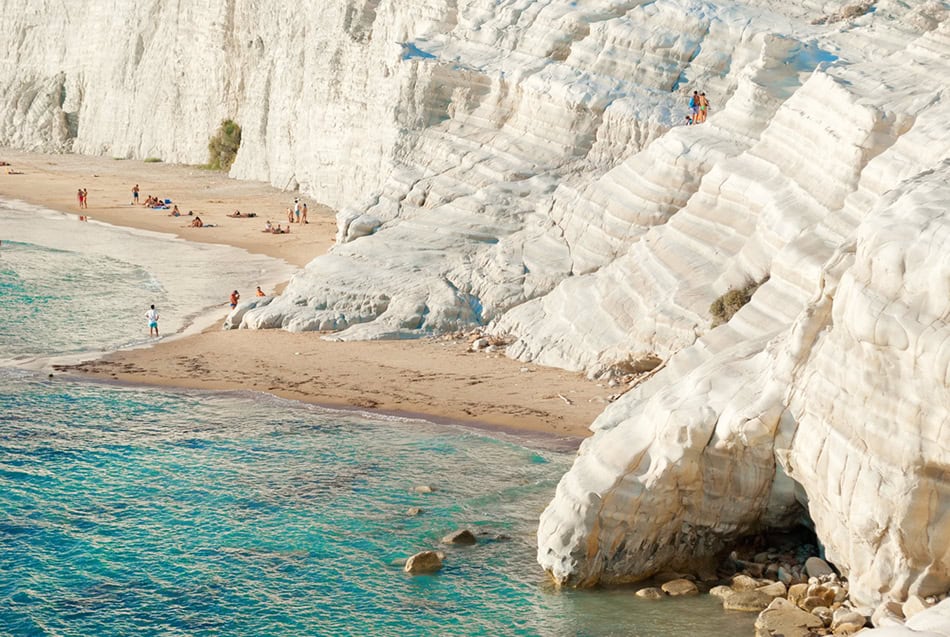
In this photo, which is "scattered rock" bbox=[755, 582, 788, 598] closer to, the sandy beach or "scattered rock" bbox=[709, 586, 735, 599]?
"scattered rock" bbox=[709, 586, 735, 599]

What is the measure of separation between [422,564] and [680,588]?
3.40 meters

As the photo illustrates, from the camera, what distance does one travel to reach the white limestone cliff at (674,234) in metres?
13.8

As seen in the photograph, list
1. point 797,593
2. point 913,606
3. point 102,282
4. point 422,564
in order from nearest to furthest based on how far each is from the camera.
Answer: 1. point 913,606
2. point 797,593
3. point 422,564
4. point 102,282

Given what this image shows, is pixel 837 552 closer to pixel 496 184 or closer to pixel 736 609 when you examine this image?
pixel 736 609

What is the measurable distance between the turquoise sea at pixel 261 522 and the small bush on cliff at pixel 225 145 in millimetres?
34454

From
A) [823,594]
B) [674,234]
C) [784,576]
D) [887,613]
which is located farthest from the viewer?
[674,234]

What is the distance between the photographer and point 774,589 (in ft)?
51.6

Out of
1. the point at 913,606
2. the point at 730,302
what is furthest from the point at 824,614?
the point at 730,302

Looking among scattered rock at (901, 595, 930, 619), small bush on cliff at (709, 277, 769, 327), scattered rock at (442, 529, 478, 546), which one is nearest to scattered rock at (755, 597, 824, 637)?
scattered rock at (901, 595, 930, 619)

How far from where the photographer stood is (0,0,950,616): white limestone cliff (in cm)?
1376

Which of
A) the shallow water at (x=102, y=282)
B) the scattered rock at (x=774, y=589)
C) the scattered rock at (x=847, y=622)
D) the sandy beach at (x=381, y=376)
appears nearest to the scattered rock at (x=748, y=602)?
the scattered rock at (x=774, y=589)

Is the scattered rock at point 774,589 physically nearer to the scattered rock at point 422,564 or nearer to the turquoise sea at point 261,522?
the turquoise sea at point 261,522

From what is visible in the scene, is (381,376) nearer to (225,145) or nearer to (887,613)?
(887,613)

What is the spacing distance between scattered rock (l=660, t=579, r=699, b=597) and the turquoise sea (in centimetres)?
18
